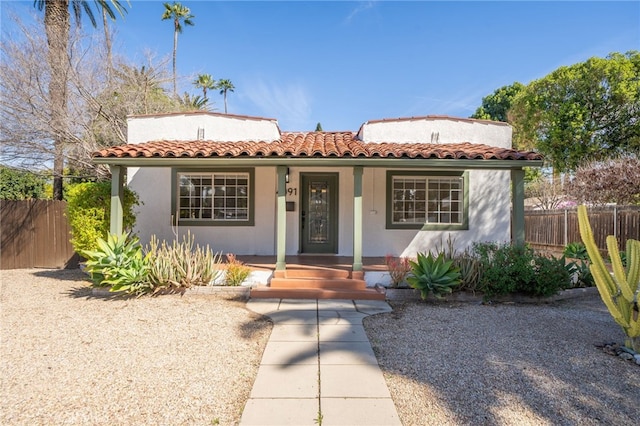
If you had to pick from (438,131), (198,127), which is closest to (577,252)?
(438,131)

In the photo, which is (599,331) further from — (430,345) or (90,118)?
(90,118)

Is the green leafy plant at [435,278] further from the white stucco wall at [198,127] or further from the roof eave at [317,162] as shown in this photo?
the white stucco wall at [198,127]

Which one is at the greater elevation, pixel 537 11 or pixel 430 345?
pixel 537 11

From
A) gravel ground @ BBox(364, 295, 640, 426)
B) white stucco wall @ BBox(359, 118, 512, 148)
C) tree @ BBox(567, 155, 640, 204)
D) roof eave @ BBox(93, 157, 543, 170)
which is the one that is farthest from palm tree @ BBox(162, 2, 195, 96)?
gravel ground @ BBox(364, 295, 640, 426)

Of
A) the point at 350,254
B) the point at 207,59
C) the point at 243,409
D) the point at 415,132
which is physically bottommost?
the point at 243,409

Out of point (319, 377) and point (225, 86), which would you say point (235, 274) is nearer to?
point (319, 377)

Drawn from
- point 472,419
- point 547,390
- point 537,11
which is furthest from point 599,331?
point 537,11

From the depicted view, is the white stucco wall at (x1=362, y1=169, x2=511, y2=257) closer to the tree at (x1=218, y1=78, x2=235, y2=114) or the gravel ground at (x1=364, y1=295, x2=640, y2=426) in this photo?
the gravel ground at (x1=364, y1=295, x2=640, y2=426)

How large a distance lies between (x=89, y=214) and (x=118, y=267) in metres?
2.06

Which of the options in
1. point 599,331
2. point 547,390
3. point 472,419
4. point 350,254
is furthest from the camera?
point 350,254

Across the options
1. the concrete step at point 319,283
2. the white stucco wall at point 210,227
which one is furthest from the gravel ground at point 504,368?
the white stucco wall at point 210,227

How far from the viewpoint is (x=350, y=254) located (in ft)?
31.4

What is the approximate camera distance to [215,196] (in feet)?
31.9

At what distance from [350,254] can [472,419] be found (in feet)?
21.9
